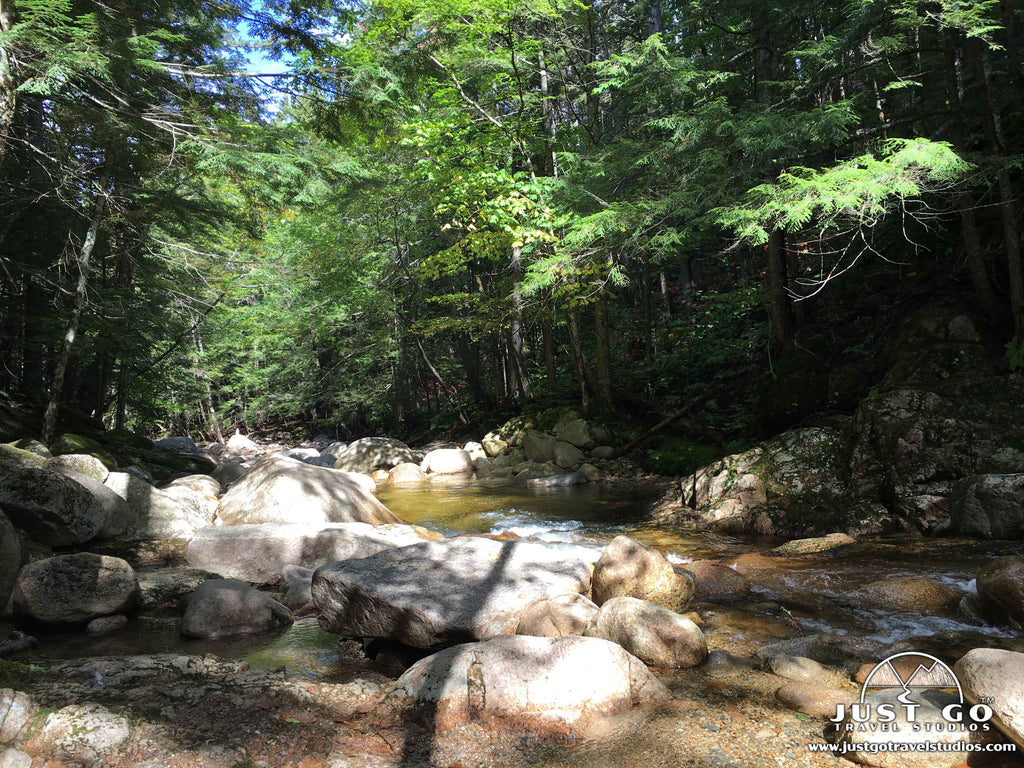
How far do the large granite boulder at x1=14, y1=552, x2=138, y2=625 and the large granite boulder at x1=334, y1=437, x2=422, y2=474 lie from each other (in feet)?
37.5

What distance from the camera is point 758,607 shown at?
4.73m

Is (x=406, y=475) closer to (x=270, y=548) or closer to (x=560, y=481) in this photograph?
(x=560, y=481)

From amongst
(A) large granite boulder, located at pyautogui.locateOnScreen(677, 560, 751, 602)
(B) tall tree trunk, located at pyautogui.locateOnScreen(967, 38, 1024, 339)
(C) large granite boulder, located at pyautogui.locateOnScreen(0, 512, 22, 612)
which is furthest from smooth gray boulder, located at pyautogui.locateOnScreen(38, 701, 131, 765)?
(B) tall tree trunk, located at pyautogui.locateOnScreen(967, 38, 1024, 339)

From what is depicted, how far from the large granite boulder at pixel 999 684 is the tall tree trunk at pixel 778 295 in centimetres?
760

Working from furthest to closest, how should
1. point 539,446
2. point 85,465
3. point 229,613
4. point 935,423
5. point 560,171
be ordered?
point 560,171 < point 539,446 < point 85,465 < point 935,423 < point 229,613

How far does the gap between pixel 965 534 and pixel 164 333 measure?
14.0 m

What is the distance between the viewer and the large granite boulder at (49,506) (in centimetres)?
533

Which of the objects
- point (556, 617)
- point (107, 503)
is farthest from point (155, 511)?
point (556, 617)

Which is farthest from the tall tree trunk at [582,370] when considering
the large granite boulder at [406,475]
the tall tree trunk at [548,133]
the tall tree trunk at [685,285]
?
the large granite boulder at [406,475]

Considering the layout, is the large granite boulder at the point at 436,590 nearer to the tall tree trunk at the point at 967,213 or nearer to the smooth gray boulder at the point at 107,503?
the smooth gray boulder at the point at 107,503

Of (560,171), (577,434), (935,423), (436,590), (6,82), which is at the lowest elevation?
(436,590)

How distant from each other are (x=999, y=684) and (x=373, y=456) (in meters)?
15.2

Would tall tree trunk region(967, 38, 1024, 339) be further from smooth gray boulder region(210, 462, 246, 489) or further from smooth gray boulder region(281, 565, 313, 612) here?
smooth gray boulder region(210, 462, 246, 489)

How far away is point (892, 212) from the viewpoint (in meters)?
7.89
